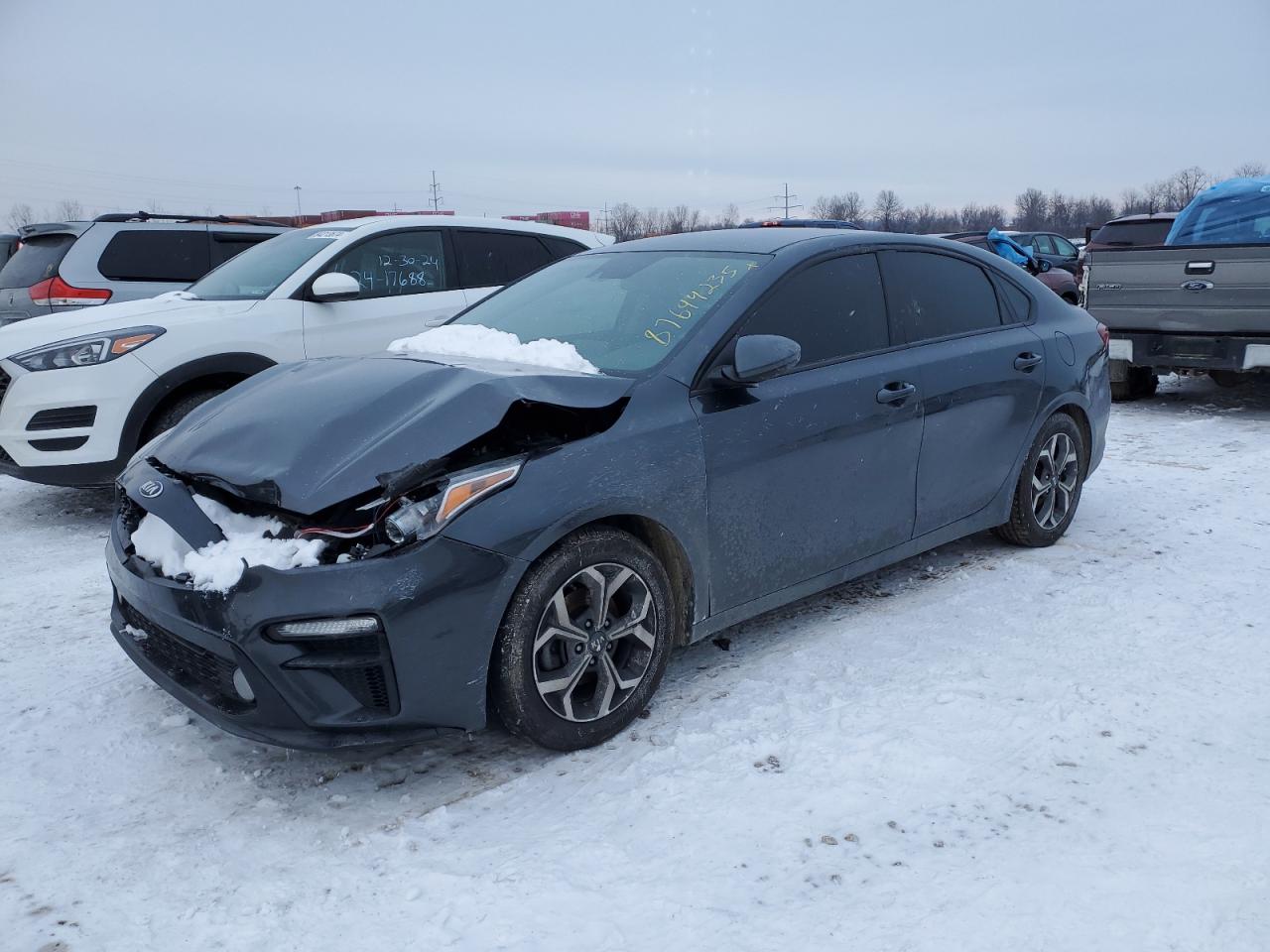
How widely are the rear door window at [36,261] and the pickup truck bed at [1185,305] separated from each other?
28.9 feet

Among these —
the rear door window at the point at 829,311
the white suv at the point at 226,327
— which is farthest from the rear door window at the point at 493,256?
the rear door window at the point at 829,311

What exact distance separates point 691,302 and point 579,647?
139 centimetres

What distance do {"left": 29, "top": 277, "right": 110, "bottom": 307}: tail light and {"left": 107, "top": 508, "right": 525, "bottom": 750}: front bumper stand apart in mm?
6217

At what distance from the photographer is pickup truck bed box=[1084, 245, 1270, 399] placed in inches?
307

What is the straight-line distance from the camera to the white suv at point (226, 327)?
18.3 feet

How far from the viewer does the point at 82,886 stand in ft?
8.23

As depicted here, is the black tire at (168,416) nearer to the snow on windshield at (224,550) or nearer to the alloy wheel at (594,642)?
the snow on windshield at (224,550)

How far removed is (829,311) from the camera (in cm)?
395

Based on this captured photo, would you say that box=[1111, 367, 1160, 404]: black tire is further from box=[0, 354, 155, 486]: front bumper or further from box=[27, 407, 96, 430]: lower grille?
box=[27, 407, 96, 430]: lower grille

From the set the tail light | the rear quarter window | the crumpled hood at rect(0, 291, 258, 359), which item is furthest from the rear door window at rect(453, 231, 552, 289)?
the rear quarter window

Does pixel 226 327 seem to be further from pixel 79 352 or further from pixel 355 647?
pixel 355 647

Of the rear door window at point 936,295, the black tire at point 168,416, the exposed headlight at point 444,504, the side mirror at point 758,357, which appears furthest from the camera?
the black tire at point 168,416

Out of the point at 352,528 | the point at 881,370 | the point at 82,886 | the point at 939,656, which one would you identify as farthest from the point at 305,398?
the point at 939,656

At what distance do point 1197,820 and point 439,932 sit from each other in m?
2.01
